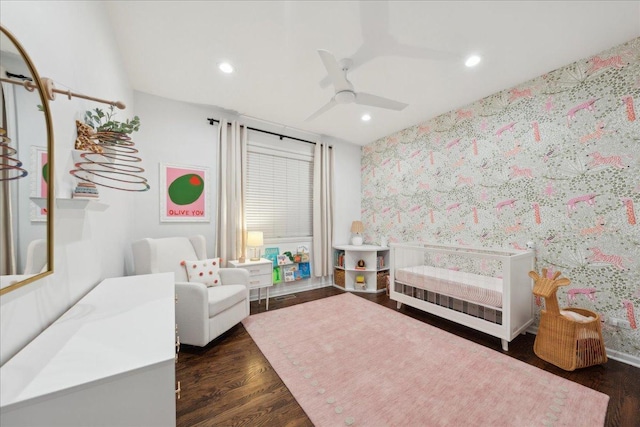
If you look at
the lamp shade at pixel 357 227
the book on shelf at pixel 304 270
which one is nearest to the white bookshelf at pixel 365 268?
the lamp shade at pixel 357 227

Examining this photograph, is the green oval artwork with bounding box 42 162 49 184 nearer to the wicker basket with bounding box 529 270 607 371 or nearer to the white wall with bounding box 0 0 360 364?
the white wall with bounding box 0 0 360 364

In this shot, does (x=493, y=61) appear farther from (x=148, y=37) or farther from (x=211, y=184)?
(x=211, y=184)

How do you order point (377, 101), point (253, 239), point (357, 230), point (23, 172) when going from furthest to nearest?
point (357, 230)
point (253, 239)
point (377, 101)
point (23, 172)

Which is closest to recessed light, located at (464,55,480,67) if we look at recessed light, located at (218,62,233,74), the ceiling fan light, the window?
the ceiling fan light

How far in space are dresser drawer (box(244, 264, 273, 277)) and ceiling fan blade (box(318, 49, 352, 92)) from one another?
2.21 meters

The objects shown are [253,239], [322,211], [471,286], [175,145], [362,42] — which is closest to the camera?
[362,42]

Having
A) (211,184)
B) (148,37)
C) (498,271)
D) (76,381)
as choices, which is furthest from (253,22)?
(498,271)

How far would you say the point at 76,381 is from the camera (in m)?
0.58

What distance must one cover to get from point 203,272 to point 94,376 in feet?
7.07

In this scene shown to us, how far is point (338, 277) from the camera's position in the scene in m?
4.16

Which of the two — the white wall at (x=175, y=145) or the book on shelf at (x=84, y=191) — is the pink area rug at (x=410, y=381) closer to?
the white wall at (x=175, y=145)

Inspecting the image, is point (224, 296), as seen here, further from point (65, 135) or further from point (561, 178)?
point (561, 178)

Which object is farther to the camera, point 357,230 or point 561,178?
point 357,230

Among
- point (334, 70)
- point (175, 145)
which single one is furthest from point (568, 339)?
point (175, 145)
